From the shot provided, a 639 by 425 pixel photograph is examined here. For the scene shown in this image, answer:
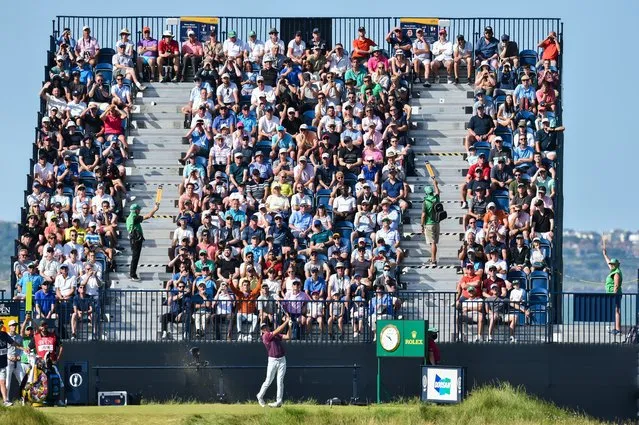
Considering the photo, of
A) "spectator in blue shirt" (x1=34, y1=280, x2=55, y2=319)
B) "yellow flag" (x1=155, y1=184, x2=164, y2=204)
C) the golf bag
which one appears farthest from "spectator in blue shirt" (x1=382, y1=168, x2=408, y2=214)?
the golf bag

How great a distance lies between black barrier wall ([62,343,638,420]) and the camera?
4366 cm

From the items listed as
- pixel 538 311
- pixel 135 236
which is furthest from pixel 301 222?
pixel 538 311

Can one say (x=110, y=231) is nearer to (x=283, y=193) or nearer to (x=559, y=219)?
(x=283, y=193)

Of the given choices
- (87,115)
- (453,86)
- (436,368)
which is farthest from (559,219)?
(87,115)

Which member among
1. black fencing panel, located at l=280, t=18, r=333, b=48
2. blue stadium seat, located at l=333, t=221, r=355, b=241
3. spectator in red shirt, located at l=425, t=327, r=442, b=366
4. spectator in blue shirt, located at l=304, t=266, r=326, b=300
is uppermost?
black fencing panel, located at l=280, t=18, r=333, b=48

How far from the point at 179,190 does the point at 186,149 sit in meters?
1.86

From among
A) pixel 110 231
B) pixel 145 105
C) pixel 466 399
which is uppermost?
pixel 145 105

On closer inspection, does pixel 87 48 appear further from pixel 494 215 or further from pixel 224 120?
pixel 494 215

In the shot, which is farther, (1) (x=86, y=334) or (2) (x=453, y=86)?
(2) (x=453, y=86)

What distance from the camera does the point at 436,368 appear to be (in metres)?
41.8

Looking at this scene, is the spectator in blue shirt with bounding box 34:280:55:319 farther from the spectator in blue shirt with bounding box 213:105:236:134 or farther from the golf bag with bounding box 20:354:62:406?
the spectator in blue shirt with bounding box 213:105:236:134

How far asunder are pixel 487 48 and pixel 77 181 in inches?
437

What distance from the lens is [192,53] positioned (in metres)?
51.9

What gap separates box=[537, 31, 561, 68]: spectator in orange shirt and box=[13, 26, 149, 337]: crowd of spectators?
1036cm
